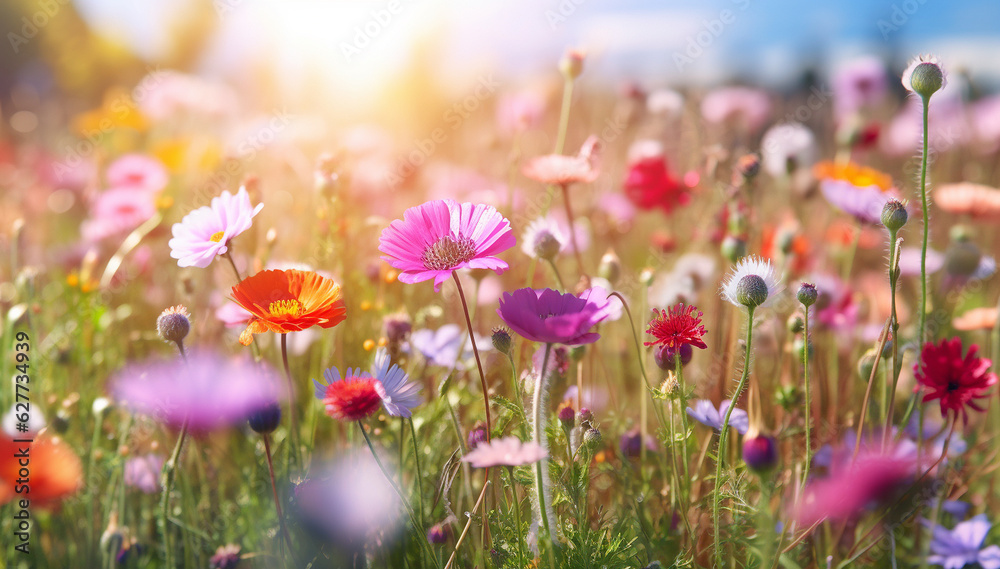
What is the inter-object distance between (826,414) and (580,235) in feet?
2.83

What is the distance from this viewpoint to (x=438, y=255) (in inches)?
35.7

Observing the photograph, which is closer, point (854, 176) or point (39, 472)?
point (39, 472)

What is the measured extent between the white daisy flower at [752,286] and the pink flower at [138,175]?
1.98 m

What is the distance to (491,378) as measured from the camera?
1.41m

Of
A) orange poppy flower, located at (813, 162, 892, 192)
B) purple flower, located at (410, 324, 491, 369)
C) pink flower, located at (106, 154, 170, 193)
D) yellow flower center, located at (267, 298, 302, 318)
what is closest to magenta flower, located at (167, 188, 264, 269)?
yellow flower center, located at (267, 298, 302, 318)

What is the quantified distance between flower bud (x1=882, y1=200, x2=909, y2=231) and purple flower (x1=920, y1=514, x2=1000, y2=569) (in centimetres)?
57

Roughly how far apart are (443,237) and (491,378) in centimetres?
55

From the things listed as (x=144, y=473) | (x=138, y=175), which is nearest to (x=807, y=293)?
(x=144, y=473)

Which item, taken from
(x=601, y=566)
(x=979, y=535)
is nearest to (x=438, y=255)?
(x=601, y=566)

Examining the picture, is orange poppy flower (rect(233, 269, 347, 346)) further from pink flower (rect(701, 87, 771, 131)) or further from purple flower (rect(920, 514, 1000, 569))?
pink flower (rect(701, 87, 771, 131))

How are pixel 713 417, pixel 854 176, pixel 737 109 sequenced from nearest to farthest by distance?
pixel 713 417 → pixel 854 176 → pixel 737 109

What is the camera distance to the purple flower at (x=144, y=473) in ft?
4.33

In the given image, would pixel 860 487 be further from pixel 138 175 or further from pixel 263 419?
pixel 138 175

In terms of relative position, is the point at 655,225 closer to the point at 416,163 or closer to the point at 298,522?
the point at 416,163
